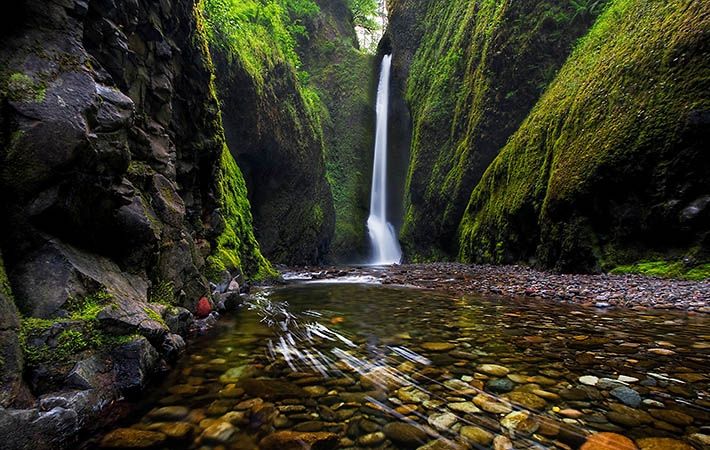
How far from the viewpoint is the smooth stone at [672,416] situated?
1.75 metres

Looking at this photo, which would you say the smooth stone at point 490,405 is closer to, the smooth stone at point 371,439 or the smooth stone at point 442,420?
the smooth stone at point 442,420

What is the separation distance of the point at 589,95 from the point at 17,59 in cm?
1020

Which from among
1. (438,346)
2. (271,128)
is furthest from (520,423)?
(271,128)

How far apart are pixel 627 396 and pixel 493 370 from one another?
81cm

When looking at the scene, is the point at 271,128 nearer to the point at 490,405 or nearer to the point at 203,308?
the point at 203,308

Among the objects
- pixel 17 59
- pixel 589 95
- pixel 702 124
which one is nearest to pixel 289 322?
pixel 17 59

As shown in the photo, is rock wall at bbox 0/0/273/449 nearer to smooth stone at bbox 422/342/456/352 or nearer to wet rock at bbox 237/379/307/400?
wet rock at bbox 237/379/307/400

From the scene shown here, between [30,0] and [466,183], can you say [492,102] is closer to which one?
[466,183]

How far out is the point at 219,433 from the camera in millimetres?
1841

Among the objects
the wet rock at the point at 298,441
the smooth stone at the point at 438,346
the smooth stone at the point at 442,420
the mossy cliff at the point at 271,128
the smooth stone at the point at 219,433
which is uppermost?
the mossy cliff at the point at 271,128

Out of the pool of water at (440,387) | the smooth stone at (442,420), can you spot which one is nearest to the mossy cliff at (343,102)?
the pool of water at (440,387)

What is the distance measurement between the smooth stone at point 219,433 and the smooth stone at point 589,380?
89.7 inches

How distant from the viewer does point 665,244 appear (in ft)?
20.2

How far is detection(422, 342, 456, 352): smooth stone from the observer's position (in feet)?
10.3
